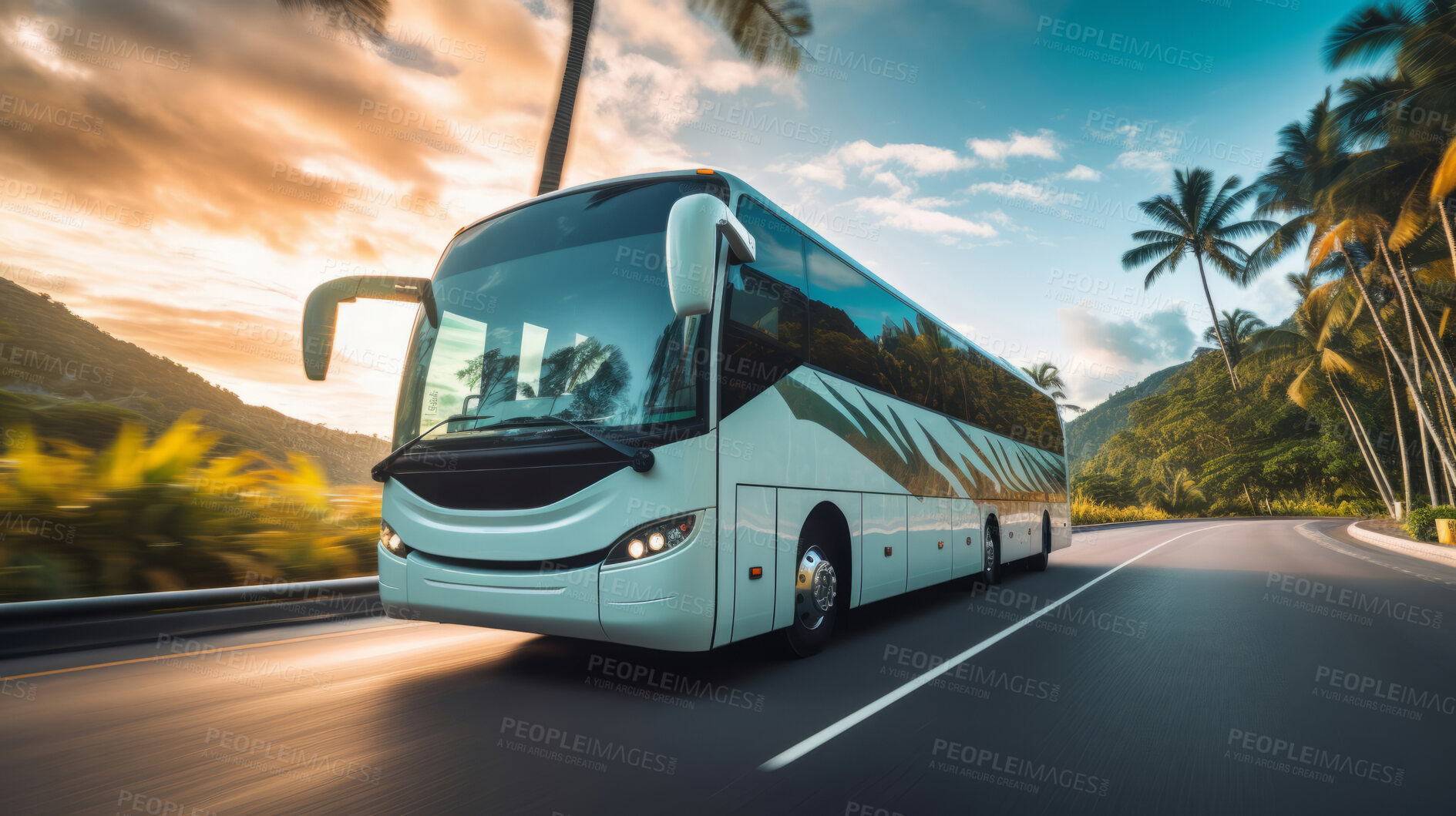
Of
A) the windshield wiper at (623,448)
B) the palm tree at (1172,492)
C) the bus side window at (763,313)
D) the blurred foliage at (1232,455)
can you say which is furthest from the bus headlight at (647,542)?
the palm tree at (1172,492)

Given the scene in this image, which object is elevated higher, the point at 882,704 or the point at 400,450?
the point at 400,450

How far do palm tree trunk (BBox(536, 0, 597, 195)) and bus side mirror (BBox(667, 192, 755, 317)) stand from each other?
9.01 meters

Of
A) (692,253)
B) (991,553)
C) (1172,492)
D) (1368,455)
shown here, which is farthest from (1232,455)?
(692,253)

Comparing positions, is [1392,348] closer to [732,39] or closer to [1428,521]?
[1428,521]

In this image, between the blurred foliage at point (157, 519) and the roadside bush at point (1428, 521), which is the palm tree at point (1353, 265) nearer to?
the roadside bush at point (1428, 521)

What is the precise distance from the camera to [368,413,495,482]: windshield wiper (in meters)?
4.91

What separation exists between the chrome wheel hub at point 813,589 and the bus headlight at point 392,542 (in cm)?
275

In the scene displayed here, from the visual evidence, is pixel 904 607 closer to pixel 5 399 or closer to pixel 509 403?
pixel 509 403

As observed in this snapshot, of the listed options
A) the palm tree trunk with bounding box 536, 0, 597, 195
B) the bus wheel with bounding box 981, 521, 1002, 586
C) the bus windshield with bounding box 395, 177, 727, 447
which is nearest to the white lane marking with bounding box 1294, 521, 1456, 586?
the bus wheel with bounding box 981, 521, 1002, 586

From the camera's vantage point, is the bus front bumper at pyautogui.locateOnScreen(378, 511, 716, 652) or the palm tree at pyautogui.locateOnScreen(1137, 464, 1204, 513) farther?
the palm tree at pyautogui.locateOnScreen(1137, 464, 1204, 513)

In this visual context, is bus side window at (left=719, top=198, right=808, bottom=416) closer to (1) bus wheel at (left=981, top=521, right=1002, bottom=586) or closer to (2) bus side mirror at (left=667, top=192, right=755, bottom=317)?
(2) bus side mirror at (left=667, top=192, right=755, bottom=317)

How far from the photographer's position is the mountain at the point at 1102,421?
127 m

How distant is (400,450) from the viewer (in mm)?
5039

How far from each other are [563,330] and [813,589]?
2746mm
